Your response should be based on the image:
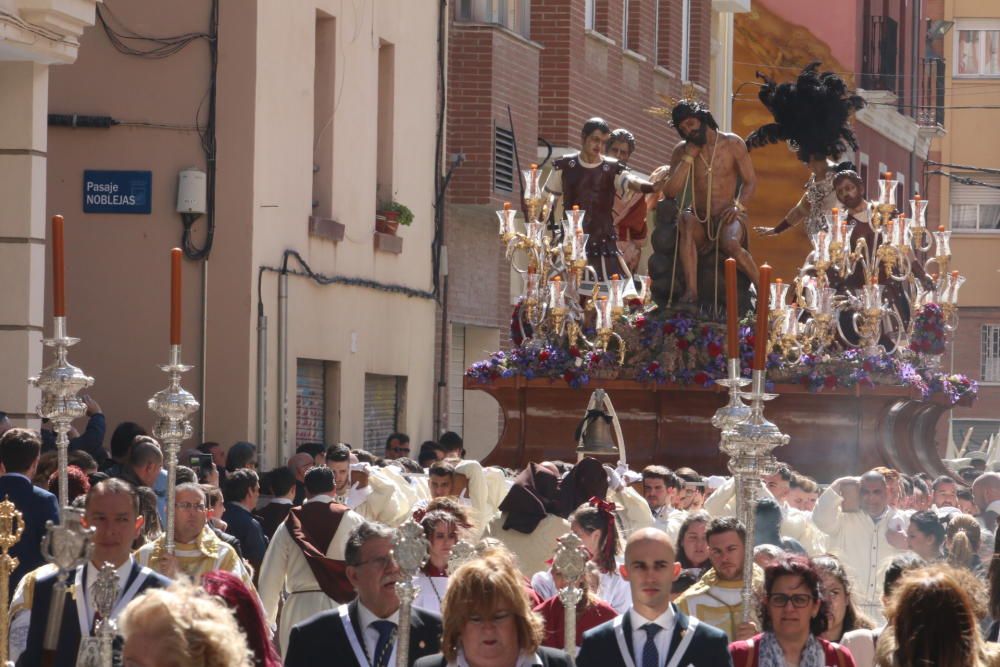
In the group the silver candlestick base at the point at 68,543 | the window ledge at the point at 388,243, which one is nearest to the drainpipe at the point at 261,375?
the window ledge at the point at 388,243

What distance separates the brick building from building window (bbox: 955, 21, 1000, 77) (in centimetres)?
2020

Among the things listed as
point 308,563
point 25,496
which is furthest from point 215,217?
point 25,496

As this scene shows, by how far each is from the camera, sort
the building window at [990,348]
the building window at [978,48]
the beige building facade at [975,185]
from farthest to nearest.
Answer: the building window at [978,48] < the building window at [990,348] < the beige building facade at [975,185]

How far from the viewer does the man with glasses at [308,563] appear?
10.1m

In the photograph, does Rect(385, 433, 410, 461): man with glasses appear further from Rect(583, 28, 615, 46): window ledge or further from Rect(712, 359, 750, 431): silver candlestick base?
Rect(712, 359, 750, 431): silver candlestick base

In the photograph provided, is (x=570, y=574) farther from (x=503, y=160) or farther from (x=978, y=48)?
(x=978, y=48)

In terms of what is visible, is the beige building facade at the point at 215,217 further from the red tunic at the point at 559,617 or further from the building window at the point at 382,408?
the red tunic at the point at 559,617

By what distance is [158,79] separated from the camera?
18.0m

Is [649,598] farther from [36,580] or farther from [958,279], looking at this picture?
[958,279]

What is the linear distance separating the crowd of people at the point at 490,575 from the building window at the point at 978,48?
35278mm

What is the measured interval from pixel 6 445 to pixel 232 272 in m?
8.75

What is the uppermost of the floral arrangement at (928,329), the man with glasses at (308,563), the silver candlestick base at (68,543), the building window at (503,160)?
the building window at (503,160)

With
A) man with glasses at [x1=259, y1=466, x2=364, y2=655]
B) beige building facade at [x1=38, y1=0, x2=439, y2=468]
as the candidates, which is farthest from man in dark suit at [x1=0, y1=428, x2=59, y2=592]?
beige building facade at [x1=38, y1=0, x2=439, y2=468]

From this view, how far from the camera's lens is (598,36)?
27062 mm
